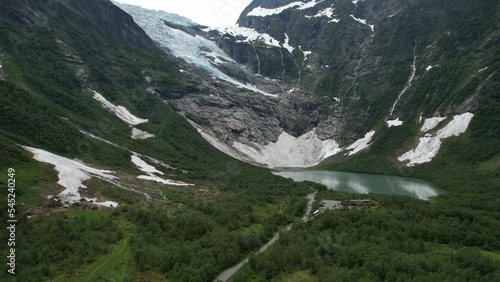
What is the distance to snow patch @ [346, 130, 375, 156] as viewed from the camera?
563 ft

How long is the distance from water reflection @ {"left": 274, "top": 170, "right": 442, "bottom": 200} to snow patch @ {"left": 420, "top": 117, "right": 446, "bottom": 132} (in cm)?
3563

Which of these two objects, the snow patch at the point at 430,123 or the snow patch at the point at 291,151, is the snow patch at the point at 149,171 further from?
the snow patch at the point at 430,123

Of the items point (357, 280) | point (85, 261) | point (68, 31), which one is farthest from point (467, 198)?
point (68, 31)

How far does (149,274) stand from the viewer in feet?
120

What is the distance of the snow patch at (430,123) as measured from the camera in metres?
152

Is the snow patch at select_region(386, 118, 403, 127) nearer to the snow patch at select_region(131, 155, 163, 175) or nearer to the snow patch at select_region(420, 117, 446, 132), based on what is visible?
the snow patch at select_region(420, 117, 446, 132)

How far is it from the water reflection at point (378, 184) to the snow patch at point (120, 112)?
220ft

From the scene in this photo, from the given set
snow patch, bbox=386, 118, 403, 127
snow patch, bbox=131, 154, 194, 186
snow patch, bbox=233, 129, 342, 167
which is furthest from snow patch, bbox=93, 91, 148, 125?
snow patch, bbox=386, 118, 403, 127

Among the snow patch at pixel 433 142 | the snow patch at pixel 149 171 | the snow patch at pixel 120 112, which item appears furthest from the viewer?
the snow patch at pixel 433 142

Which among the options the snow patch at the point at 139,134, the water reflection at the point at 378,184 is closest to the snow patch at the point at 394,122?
the water reflection at the point at 378,184

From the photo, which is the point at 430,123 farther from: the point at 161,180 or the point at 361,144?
the point at 161,180

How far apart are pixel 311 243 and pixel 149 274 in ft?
64.0

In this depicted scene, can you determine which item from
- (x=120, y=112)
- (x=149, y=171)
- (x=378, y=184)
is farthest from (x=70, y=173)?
(x=378, y=184)

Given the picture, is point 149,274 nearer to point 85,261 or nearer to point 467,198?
point 85,261
